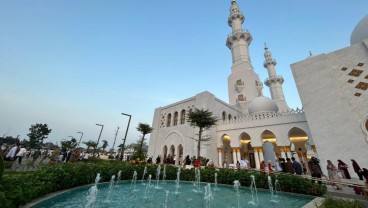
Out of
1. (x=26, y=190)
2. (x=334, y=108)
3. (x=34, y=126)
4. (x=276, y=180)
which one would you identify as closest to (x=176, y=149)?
(x=276, y=180)

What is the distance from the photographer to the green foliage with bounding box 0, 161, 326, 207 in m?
4.63

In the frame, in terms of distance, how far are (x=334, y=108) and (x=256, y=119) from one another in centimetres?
673

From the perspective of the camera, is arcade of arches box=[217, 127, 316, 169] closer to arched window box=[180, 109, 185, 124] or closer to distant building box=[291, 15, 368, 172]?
distant building box=[291, 15, 368, 172]

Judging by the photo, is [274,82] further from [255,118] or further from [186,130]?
[186,130]

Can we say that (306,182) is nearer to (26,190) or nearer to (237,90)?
(26,190)

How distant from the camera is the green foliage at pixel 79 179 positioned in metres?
4.63

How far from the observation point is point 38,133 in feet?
173

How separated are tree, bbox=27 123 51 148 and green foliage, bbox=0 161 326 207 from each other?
5750 centimetres

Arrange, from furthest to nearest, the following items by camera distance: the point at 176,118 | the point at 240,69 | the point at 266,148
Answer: the point at 240,69, the point at 176,118, the point at 266,148

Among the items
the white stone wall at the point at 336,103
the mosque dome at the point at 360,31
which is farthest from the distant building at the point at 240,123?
the mosque dome at the point at 360,31

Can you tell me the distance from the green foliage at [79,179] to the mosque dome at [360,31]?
13.4 m

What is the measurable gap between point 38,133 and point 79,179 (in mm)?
60802

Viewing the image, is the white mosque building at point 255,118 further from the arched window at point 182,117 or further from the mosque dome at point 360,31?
the mosque dome at point 360,31

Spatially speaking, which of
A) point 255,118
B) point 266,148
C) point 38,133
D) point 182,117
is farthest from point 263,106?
point 38,133
